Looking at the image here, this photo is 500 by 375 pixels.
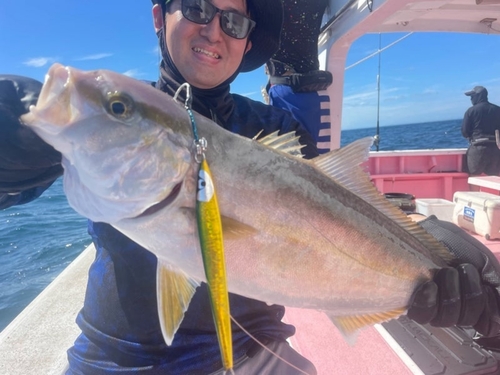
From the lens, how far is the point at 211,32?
6.89 feet

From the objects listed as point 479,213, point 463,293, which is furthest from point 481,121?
point 463,293

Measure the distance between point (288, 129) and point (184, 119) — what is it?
46.9 inches

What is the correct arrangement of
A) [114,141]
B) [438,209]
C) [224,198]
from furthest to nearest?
[438,209] < [224,198] < [114,141]

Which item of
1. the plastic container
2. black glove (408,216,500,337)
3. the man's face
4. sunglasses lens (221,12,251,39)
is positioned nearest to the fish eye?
the man's face

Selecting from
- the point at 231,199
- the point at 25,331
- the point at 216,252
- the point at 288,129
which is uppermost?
the point at 288,129

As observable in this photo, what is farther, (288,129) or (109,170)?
(288,129)

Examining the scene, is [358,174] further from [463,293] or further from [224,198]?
[463,293]

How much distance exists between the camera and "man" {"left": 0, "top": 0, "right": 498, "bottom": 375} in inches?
60.1

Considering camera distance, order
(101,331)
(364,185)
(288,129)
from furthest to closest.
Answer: (288,129), (101,331), (364,185)

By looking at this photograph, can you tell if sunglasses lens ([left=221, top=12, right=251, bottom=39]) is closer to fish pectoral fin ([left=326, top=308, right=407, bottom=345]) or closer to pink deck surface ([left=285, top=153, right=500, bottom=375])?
fish pectoral fin ([left=326, top=308, right=407, bottom=345])

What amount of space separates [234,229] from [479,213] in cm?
487

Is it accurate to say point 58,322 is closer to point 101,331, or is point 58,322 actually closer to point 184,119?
point 101,331

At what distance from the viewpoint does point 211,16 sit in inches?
82.6

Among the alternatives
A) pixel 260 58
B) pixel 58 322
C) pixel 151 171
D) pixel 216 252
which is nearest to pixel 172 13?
pixel 260 58
